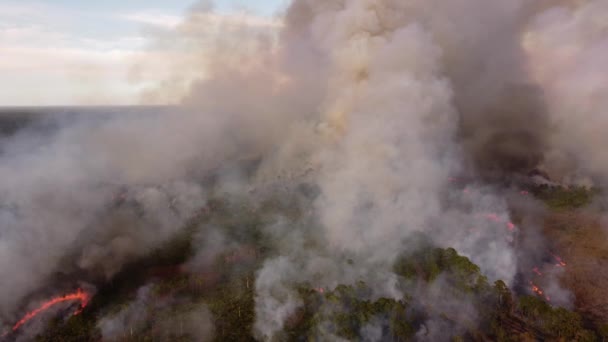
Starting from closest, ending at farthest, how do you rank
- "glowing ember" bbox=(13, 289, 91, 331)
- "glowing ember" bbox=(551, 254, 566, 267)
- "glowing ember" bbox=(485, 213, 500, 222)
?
"glowing ember" bbox=(13, 289, 91, 331) < "glowing ember" bbox=(551, 254, 566, 267) < "glowing ember" bbox=(485, 213, 500, 222)

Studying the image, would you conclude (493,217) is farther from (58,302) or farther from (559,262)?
(58,302)

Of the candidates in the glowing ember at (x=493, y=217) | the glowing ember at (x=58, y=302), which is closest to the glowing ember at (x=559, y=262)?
the glowing ember at (x=493, y=217)

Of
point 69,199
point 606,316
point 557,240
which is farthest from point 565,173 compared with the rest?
point 69,199

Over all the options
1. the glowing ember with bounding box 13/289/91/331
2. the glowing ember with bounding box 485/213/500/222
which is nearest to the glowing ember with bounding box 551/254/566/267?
the glowing ember with bounding box 485/213/500/222

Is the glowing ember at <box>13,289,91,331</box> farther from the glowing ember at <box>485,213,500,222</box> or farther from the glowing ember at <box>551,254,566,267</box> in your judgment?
the glowing ember at <box>485,213,500,222</box>

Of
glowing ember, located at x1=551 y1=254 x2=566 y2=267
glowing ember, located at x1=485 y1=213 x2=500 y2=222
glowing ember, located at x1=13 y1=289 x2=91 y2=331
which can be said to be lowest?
glowing ember, located at x1=13 y1=289 x2=91 y2=331

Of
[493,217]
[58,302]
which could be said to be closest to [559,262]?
[493,217]

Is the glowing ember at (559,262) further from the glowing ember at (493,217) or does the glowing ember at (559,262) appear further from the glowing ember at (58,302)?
the glowing ember at (58,302)

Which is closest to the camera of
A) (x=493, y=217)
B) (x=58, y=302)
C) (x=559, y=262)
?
(x=58, y=302)

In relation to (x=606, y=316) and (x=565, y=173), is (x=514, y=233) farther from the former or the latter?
(x=565, y=173)

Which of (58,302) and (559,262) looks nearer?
(58,302)
